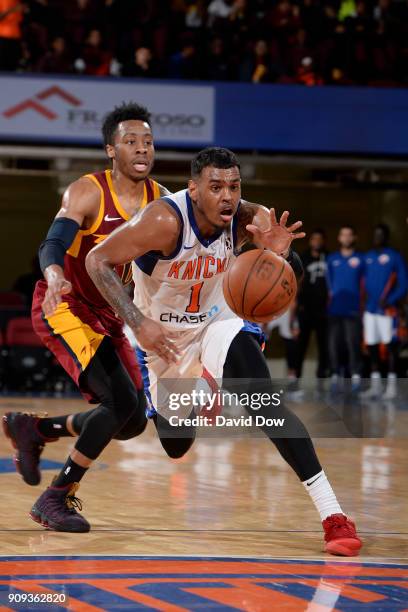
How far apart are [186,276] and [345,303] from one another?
7.39 meters

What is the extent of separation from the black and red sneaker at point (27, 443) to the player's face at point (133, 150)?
55.3 inches

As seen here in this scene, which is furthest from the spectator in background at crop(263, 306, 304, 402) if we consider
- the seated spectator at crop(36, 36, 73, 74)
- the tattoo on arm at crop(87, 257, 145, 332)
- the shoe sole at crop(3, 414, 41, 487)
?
the tattoo on arm at crop(87, 257, 145, 332)

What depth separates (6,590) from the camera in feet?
12.1

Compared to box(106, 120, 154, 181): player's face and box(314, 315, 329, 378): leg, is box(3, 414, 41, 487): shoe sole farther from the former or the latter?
box(314, 315, 329, 378): leg

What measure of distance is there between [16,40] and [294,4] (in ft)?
13.9

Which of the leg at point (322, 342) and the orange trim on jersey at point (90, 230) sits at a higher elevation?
the leg at point (322, 342)

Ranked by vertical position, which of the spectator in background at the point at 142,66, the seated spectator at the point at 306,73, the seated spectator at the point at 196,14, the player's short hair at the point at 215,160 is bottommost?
the player's short hair at the point at 215,160

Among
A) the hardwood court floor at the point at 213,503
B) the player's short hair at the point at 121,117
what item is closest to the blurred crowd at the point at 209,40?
the hardwood court floor at the point at 213,503

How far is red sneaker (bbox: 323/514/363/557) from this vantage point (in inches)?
174

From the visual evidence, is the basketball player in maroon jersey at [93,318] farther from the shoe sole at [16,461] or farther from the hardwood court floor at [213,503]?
the hardwood court floor at [213,503]

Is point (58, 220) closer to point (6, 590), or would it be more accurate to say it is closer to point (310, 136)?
point (6, 590)

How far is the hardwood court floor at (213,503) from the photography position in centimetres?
457

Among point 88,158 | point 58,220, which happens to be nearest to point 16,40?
point 88,158

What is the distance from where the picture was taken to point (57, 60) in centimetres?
1316
